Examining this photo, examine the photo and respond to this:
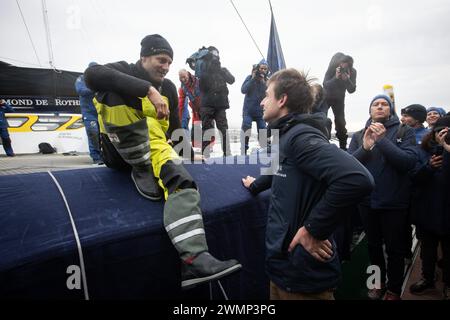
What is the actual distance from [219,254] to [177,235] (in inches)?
26.1

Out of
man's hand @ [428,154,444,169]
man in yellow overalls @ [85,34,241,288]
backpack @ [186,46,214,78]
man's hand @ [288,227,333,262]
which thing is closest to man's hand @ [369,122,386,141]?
man's hand @ [428,154,444,169]

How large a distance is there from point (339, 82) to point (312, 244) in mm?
4334

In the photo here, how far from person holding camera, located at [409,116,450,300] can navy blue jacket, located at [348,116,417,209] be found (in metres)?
0.37

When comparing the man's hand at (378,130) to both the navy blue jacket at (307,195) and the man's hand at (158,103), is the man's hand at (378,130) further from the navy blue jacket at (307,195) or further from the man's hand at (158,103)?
the man's hand at (158,103)

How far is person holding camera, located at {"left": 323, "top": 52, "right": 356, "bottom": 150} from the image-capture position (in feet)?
15.2

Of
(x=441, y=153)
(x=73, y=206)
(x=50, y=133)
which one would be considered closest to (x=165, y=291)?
(x=73, y=206)

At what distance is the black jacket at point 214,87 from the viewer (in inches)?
172

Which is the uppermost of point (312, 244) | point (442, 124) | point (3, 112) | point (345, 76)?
point (345, 76)

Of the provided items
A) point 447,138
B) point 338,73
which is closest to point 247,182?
point 447,138

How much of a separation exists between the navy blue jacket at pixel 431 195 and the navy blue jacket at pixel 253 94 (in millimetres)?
2669

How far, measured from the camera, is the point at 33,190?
1699 millimetres

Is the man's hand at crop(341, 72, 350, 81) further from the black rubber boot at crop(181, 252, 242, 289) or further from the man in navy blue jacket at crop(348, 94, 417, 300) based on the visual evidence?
the black rubber boot at crop(181, 252, 242, 289)

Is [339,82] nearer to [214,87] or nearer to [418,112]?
[418,112]

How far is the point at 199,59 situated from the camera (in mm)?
4375
